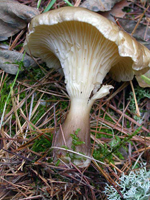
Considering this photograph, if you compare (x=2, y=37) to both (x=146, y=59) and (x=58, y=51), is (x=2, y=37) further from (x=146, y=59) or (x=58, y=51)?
(x=146, y=59)

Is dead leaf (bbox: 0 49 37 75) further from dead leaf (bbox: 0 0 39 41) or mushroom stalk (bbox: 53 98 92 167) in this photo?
mushroom stalk (bbox: 53 98 92 167)

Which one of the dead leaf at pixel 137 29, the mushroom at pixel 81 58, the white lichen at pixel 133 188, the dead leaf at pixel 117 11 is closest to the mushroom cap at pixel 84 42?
the mushroom at pixel 81 58

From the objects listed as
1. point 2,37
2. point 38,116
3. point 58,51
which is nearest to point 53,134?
point 38,116

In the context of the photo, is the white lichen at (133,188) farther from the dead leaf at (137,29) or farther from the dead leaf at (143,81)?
the dead leaf at (137,29)

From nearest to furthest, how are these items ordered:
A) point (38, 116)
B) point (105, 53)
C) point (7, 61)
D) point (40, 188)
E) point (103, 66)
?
point (40, 188) < point (105, 53) < point (103, 66) < point (38, 116) < point (7, 61)

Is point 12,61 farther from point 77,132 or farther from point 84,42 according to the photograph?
point 77,132

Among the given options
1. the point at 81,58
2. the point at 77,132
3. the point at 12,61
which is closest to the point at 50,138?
the point at 77,132
